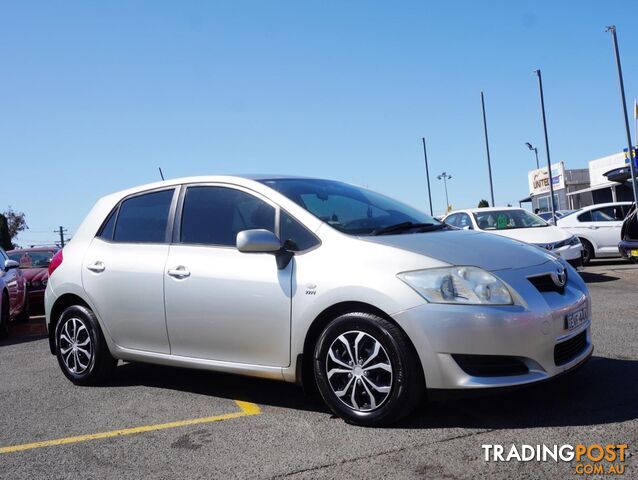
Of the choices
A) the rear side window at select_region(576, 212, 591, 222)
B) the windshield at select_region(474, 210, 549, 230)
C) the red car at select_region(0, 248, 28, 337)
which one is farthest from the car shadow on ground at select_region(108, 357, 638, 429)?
the rear side window at select_region(576, 212, 591, 222)

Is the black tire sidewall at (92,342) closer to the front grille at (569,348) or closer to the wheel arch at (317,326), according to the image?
the wheel arch at (317,326)

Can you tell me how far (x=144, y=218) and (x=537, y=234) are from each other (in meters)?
8.69

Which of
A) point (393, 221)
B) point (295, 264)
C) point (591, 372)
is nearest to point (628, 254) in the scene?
point (591, 372)

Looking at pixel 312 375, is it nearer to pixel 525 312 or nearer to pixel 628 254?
pixel 525 312

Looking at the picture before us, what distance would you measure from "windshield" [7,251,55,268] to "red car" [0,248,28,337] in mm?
2355

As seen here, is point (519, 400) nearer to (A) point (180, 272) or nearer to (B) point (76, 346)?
(A) point (180, 272)

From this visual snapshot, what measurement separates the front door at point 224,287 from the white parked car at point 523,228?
7741mm

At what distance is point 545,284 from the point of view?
395 centimetres

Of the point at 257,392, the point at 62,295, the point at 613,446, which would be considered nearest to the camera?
the point at 613,446

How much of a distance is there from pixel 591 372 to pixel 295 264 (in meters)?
2.38

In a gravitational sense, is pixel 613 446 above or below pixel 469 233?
below

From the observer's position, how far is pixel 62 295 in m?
5.56

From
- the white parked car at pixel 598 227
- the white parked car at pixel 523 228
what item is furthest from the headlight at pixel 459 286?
the white parked car at pixel 598 227

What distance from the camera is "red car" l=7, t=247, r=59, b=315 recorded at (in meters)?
12.2
